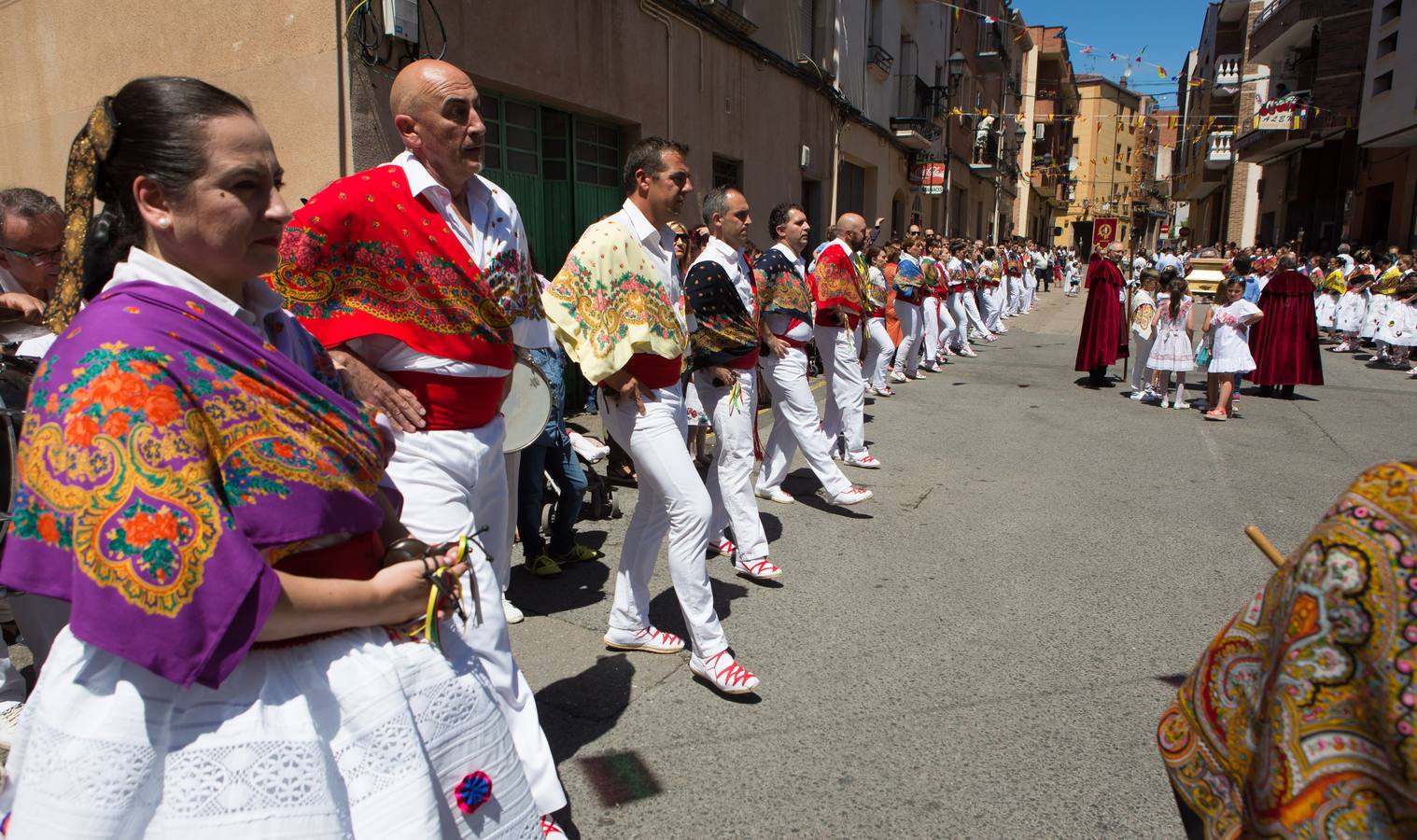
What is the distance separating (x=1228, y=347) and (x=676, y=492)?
8.61m

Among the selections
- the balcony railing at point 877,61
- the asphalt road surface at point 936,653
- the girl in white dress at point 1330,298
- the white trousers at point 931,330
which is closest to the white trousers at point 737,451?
the asphalt road surface at point 936,653

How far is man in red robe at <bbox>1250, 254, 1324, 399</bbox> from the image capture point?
36.8 feet

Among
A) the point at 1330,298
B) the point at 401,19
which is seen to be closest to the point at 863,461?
the point at 401,19

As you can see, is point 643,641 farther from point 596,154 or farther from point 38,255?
point 596,154

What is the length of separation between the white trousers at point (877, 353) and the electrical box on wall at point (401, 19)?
511 centimetres

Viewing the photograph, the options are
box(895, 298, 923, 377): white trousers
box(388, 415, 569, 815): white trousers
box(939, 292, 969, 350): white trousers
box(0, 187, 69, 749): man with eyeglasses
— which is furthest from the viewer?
box(939, 292, 969, 350): white trousers

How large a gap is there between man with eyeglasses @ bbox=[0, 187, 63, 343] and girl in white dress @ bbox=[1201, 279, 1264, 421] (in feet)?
33.3

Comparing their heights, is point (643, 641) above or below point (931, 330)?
below

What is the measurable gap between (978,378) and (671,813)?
35.0 feet

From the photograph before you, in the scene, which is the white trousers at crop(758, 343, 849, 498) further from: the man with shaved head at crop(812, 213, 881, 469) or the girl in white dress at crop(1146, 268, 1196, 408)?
the girl in white dress at crop(1146, 268, 1196, 408)

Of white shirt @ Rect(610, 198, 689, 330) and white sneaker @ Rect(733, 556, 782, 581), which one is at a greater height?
white shirt @ Rect(610, 198, 689, 330)

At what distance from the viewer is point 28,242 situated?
3.58m

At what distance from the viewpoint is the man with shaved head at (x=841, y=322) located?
655 cm

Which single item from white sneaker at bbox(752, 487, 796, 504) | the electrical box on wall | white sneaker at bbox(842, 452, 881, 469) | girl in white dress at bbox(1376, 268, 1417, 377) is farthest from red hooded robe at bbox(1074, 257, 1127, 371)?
the electrical box on wall
